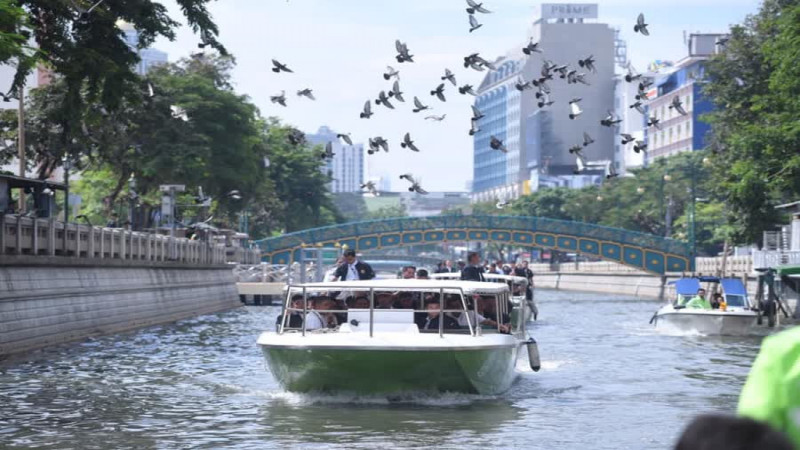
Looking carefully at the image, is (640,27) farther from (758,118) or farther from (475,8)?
(758,118)

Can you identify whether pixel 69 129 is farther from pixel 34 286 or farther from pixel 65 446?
pixel 65 446

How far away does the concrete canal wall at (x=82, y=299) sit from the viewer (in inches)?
1182

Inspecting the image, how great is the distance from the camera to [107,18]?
1230 inches

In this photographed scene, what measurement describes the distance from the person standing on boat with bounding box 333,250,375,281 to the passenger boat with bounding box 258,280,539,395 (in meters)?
3.39

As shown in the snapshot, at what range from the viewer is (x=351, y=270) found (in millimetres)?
23734

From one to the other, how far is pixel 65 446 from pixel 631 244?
93.5 m

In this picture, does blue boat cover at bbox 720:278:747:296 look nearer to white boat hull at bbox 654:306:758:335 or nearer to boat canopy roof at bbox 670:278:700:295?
boat canopy roof at bbox 670:278:700:295

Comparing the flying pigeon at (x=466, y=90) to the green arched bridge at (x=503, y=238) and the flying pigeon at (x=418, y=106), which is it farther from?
the green arched bridge at (x=503, y=238)

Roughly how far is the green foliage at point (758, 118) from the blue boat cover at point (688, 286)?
8618mm

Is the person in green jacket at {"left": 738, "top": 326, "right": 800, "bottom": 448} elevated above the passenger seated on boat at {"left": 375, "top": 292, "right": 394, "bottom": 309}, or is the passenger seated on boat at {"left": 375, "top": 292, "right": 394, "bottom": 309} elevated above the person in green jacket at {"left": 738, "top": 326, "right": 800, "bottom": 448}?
the person in green jacket at {"left": 738, "top": 326, "right": 800, "bottom": 448}

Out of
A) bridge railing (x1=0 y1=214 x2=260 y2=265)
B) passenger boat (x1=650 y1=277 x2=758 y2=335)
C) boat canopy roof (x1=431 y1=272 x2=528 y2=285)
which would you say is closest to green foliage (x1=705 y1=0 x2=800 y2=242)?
passenger boat (x1=650 y1=277 x2=758 y2=335)

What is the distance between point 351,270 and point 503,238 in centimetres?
8893

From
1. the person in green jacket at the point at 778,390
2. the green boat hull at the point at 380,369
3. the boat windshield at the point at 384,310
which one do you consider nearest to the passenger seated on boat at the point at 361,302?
the boat windshield at the point at 384,310

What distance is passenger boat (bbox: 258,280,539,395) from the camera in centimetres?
1870
